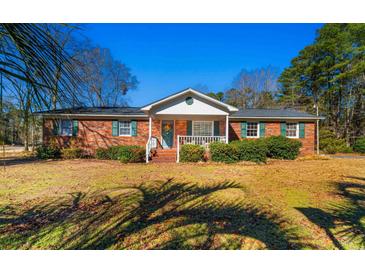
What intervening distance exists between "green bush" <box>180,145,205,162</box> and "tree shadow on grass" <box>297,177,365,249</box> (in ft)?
20.2

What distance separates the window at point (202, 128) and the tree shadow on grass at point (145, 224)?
9.71 meters

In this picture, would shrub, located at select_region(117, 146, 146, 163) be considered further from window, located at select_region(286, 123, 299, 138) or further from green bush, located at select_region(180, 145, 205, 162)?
window, located at select_region(286, 123, 299, 138)

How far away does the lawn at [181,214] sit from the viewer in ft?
8.68

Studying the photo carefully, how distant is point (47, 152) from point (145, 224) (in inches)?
469

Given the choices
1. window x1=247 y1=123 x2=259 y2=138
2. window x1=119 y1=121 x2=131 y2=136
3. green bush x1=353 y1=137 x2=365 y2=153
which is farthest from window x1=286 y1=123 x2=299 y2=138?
window x1=119 y1=121 x2=131 y2=136

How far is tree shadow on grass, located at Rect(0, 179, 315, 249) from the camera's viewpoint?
259cm

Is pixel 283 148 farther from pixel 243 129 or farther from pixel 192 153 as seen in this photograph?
pixel 192 153

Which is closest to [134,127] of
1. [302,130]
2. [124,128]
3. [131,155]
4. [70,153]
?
[124,128]

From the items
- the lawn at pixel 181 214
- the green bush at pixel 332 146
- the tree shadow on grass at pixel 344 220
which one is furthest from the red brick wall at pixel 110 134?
the tree shadow on grass at pixel 344 220

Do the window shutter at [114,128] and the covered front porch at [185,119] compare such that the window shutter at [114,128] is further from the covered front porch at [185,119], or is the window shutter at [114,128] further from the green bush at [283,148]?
the green bush at [283,148]

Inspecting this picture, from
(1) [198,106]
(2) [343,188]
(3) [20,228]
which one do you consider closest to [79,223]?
(3) [20,228]

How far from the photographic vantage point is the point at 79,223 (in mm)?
3135

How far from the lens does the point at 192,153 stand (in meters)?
9.92

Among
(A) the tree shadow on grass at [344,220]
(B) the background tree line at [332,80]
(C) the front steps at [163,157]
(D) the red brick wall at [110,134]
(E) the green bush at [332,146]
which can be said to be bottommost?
(A) the tree shadow on grass at [344,220]
